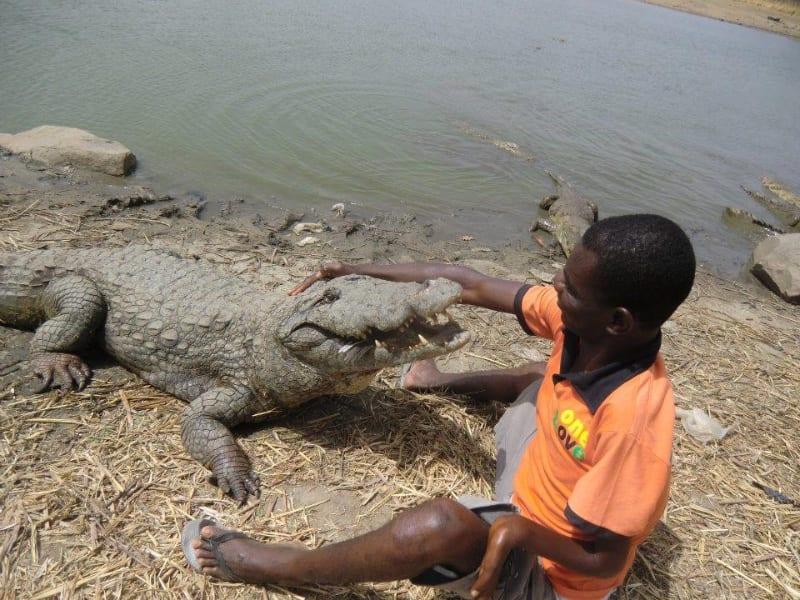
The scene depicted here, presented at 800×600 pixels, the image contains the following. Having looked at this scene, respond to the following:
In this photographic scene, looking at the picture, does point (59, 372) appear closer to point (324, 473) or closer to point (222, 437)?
point (222, 437)

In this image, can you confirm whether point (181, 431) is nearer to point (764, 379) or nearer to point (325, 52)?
point (764, 379)

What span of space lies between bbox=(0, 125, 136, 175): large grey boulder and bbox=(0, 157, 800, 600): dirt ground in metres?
1.71

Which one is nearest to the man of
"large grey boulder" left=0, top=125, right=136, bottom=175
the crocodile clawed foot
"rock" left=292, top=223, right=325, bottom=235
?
the crocodile clawed foot

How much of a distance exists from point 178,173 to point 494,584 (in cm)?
593

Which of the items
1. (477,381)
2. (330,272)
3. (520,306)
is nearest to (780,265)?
(477,381)

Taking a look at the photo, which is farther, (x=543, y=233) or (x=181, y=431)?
(x=543, y=233)

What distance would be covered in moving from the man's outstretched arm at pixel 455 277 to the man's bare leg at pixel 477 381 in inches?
25.8

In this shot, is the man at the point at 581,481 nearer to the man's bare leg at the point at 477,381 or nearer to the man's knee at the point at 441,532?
the man's knee at the point at 441,532

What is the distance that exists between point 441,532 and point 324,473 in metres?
1.18

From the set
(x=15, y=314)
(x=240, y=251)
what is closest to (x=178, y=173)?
(x=240, y=251)

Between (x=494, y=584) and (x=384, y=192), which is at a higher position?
(x=494, y=584)

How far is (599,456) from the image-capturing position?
173 centimetres

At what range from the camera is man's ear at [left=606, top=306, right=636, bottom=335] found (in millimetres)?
1756

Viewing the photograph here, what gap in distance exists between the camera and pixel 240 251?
4727 millimetres
